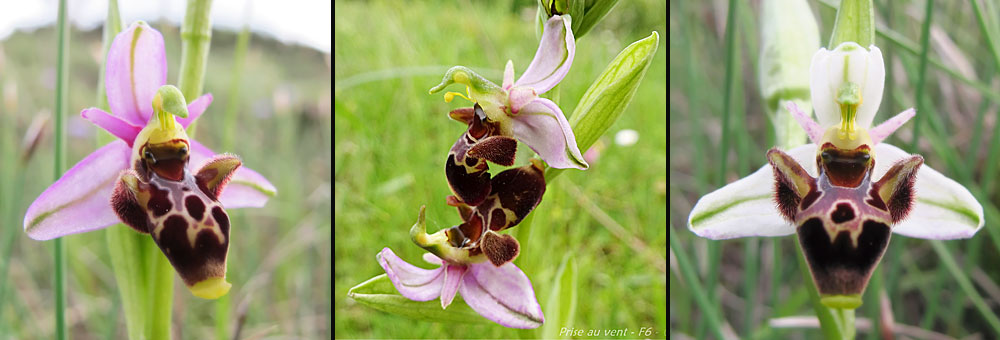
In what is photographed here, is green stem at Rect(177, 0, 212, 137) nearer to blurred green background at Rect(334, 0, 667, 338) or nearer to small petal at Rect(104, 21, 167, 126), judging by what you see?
small petal at Rect(104, 21, 167, 126)

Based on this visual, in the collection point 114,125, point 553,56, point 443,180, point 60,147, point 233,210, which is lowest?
point 233,210

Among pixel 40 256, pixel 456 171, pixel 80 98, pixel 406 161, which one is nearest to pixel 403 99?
pixel 406 161

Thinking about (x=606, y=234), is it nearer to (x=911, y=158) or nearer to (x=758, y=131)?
(x=758, y=131)

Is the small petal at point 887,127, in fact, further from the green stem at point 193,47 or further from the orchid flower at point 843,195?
the green stem at point 193,47

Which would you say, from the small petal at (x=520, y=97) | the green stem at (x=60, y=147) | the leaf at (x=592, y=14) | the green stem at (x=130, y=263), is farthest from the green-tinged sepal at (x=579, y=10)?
the green stem at (x=60, y=147)

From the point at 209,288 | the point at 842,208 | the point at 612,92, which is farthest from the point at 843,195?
the point at 209,288

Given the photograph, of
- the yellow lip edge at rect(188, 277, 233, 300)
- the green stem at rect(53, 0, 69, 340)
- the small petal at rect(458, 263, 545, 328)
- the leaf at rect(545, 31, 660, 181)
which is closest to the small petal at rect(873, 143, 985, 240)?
the leaf at rect(545, 31, 660, 181)

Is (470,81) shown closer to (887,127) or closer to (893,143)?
(887,127)

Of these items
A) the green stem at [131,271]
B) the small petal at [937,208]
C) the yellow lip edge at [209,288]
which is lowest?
the green stem at [131,271]
